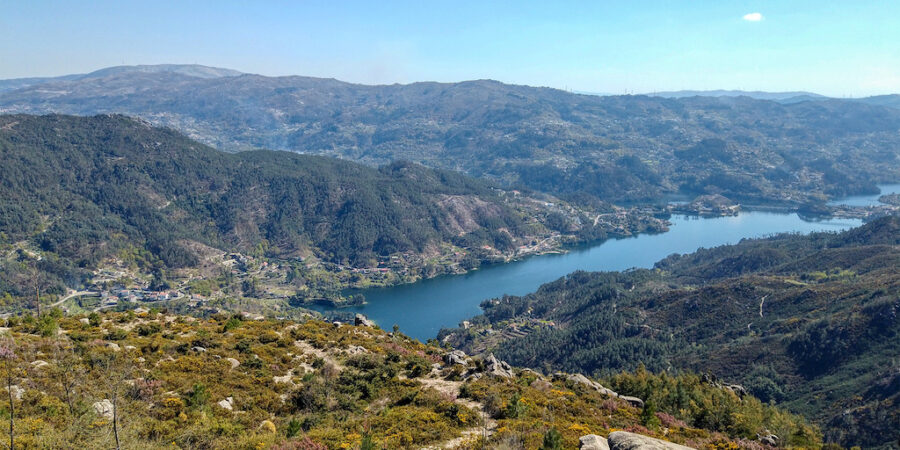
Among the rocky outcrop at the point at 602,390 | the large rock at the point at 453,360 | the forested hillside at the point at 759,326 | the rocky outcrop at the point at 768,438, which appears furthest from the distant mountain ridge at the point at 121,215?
the rocky outcrop at the point at 768,438

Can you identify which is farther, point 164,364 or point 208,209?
point 208,209

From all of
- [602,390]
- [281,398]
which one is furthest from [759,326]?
[281,398]

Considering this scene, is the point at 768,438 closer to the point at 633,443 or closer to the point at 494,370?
the point at 494,370

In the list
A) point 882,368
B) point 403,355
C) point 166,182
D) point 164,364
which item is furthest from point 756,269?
point 166,182

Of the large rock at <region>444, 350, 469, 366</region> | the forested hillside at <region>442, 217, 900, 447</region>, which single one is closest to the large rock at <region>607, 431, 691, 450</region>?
the large rock at <region>444, 350, 469, 366</region>

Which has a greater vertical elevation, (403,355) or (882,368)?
(403,355)

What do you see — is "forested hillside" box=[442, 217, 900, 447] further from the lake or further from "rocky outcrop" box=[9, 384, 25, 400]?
"rocky outcrop" box=[9, 384, 25, 400]

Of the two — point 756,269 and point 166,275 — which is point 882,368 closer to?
point 756,269
